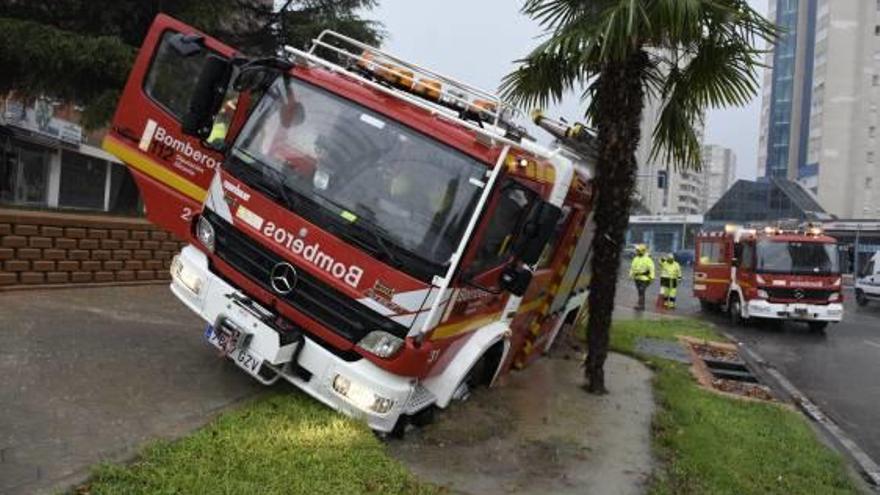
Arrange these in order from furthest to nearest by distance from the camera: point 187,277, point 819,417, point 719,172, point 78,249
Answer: point 719,172 → point 78,249 → point 819,417 → point 187,277

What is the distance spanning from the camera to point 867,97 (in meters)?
83.7

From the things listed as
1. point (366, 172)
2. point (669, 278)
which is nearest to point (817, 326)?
point (669, 278)

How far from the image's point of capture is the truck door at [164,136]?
776cm

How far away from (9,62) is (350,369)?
11196 millimetres

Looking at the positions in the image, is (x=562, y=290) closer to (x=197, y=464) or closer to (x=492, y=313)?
(x=492, y=313)

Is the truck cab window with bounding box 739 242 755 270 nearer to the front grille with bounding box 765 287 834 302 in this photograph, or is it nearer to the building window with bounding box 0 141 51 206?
the front grille with bounding box 765 287 834 302

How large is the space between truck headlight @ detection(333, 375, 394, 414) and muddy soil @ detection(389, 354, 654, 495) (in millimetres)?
392

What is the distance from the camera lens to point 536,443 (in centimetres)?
688

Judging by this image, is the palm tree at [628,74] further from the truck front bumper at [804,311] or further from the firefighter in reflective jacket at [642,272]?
the firefighter in reflective jacket at [642,272]

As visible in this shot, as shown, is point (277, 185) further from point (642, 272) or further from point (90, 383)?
point (642, 272)

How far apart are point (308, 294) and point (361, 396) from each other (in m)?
0.81

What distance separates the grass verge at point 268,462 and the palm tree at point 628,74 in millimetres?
3678

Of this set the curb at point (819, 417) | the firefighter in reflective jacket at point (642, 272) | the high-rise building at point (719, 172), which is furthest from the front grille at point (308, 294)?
the high-rise building at point (719, 172)

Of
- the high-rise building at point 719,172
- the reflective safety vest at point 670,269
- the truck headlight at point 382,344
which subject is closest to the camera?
the truck headlight at point 382,344
